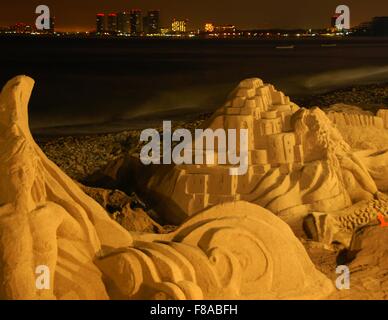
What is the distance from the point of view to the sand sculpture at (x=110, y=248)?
3545mm

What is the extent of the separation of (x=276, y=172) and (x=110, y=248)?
9.98 ft

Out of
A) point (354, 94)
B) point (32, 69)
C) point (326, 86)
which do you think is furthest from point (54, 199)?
point (32, 69)

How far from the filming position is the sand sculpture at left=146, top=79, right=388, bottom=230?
261 inches

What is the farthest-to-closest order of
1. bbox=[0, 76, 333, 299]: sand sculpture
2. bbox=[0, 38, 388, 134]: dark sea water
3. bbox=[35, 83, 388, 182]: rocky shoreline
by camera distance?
1. bbox=[0, 38, 388, 134]: dark sea water
2. bbox=[35, 83, 388, 182]: rocky shoreline
3. bbox=[0, 76, 333, 299]: sand sculpture

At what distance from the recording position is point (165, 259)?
372 cm

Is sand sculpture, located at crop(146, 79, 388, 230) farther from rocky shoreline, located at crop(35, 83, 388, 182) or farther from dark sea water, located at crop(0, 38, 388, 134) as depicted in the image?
dark sea water, located at crop(0, 38, 388, 134)

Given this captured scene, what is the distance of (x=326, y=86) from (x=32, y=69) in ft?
40.0

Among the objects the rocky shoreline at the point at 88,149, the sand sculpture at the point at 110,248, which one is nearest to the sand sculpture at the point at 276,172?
the sand sculpture at the point at 110,248

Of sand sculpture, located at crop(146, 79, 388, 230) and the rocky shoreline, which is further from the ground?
the rocky shoreline

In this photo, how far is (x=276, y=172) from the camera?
6719mm

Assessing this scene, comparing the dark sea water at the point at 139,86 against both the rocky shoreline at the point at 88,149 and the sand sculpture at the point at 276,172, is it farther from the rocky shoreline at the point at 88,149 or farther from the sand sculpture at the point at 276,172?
the sand sculpture at the point at 276,172

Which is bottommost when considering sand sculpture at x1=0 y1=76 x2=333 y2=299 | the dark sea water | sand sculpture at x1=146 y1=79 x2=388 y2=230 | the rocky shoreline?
sand sculpture at x1=0 y1=76 x2=333 y2=299

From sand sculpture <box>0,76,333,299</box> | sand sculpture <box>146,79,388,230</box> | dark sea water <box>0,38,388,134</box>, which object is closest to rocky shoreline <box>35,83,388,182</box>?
dark sea water <box>0,38,388,134</box>

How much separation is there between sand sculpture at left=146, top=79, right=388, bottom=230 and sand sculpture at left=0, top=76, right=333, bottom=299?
7.77ft
